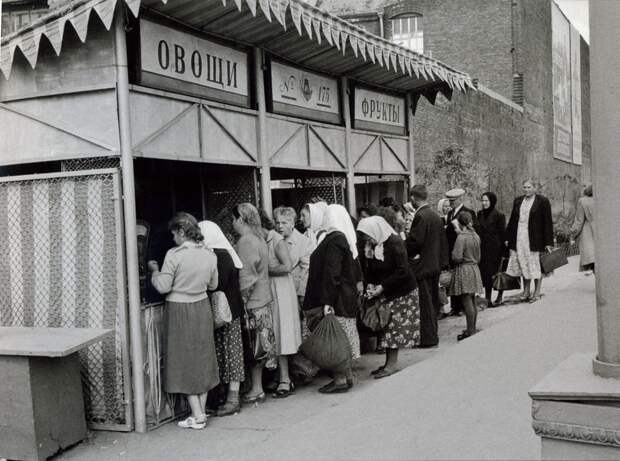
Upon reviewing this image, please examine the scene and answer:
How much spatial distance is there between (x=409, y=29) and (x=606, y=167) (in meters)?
22.7

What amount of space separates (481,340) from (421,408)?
268cm

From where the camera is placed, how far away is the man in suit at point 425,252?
27.9 ft

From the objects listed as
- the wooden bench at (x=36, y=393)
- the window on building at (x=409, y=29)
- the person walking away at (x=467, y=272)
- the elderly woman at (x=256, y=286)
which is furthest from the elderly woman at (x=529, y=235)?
the window on building at (x=409, y=29)

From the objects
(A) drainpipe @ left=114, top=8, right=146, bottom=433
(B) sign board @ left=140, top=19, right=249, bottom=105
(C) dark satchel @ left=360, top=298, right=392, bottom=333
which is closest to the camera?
(A) drainpipe @ left=114, top=8, right=146, bottom=433

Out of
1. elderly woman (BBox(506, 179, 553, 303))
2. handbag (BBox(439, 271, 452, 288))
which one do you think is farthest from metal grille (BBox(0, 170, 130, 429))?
elderly woman (BBox(506, 179, 553, 303))

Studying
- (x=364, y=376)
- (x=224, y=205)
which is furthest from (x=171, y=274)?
(x=364, y=376)

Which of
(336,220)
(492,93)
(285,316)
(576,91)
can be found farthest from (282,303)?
(576,91)

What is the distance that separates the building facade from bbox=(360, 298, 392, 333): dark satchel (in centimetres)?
976

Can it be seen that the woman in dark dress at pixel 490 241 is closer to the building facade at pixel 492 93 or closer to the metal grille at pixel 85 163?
the building facade at pixel 492 93

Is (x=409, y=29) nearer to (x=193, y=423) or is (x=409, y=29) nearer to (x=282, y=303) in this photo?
(x=282, y=303)

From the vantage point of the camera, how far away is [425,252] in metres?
8.54

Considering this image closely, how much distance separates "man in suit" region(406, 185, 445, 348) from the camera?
850cm

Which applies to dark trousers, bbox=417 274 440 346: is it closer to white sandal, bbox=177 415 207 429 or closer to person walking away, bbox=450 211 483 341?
person walking away, bbox=450 211 483 341

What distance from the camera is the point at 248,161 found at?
301 inches
